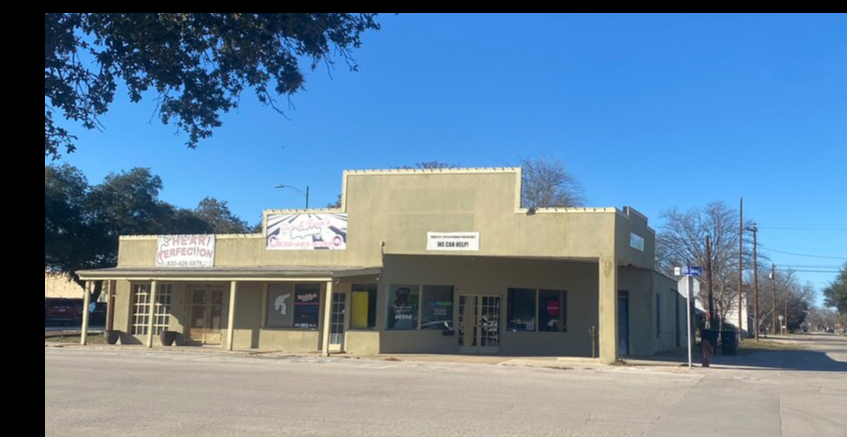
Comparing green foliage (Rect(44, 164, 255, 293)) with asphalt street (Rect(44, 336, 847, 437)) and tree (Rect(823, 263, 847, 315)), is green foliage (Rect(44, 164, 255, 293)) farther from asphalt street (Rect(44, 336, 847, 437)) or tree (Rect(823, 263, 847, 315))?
tree (Rect(823, 263, 847, 315))

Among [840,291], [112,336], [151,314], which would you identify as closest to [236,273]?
[151,314]

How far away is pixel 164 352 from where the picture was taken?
24078 mm

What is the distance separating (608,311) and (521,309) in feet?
16.4

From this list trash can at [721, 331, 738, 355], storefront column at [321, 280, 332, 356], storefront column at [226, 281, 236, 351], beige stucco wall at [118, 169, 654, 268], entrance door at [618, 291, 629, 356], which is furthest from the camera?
trash can at [721, 331, 738, 355]

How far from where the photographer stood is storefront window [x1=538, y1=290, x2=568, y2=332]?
87.2 feet

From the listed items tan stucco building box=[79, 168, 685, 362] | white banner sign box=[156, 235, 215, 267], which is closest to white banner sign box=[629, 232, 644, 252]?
tan stucco building box=[79, 168, 685, 362]

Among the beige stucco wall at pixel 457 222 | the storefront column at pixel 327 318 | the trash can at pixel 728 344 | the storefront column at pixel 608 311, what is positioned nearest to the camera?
the storefront column at pixel 608 311

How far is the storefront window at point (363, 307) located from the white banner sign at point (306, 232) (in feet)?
5.34

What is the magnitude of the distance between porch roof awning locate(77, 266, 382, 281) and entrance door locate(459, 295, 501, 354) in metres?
3.73

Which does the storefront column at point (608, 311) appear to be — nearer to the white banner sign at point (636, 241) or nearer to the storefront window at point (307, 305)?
the white banner sign at point (636, 241)

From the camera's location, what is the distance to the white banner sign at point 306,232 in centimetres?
2545

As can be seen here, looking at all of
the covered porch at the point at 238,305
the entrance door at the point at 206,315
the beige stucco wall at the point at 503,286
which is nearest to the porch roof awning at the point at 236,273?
the covered porch at the point at 238,305

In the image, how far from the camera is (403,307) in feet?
82.3
